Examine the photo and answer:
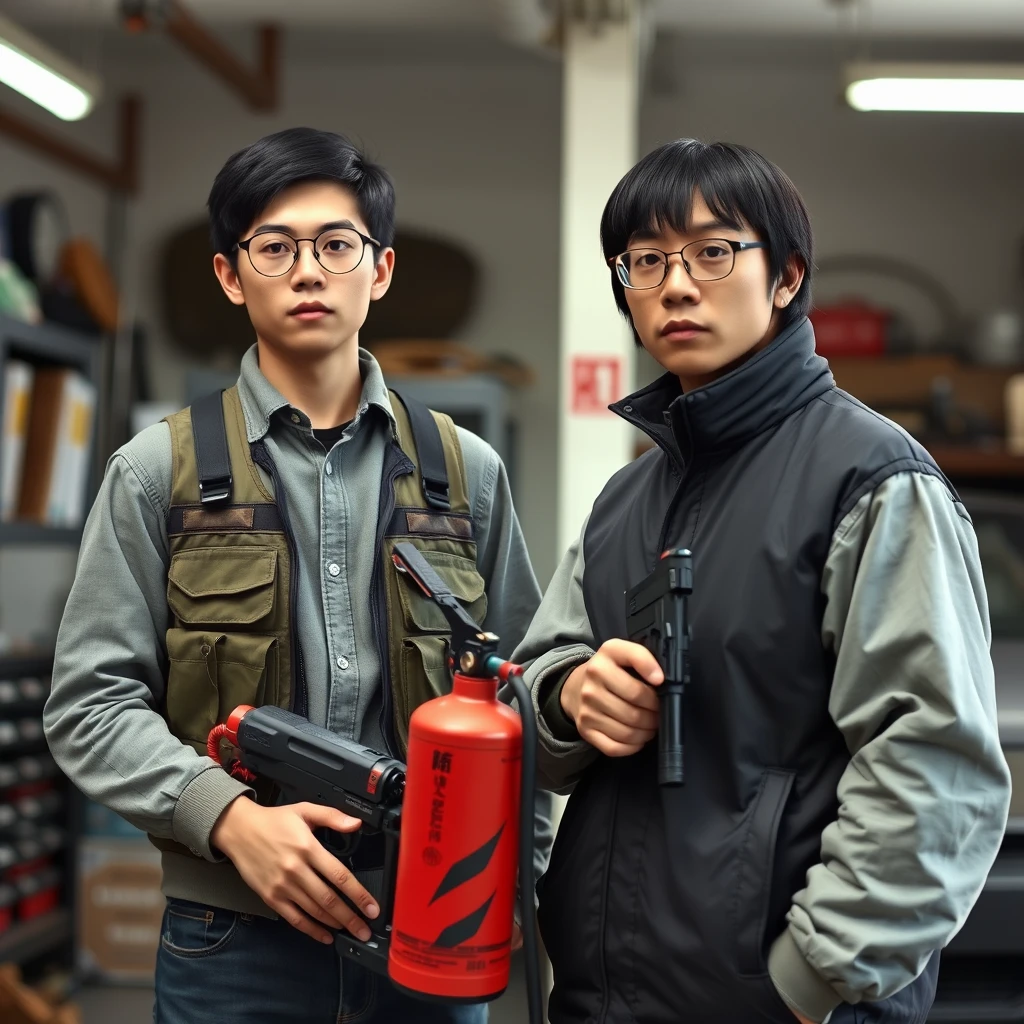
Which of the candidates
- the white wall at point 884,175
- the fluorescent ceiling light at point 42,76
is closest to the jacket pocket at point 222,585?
the fluorescent ceiling light at point 42,76

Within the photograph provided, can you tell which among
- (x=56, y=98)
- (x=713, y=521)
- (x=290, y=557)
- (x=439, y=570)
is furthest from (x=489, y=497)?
(x=56, y=98)

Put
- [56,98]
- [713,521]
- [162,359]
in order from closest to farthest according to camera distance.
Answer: [713,521] < [56,98] < [162,359]

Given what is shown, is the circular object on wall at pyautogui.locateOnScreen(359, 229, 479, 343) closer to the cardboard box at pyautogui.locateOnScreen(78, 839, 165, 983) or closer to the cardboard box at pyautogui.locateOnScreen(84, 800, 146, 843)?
the cardboard box at pyautogui.locateOnScreen(84, 800, 146, 843)

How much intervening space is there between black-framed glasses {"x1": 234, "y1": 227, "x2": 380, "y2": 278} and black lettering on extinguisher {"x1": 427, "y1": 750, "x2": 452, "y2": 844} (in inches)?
25.3

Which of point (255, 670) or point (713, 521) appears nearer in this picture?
point (713, 521)

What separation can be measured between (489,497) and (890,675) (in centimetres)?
69

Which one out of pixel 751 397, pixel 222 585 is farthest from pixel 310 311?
pixel 751 397

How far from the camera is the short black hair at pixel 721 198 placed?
4.02ft

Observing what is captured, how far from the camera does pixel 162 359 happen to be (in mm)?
5898

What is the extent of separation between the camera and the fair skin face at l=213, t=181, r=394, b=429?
1.44m

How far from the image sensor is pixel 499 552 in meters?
1.62

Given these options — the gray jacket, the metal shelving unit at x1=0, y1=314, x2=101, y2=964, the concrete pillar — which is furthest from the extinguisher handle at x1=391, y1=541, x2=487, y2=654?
the concrete pillar

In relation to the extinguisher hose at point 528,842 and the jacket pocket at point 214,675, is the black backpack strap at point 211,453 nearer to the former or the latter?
the jacket pocket at point 214,675

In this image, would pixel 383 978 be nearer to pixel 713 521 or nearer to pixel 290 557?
pixel 290 557
